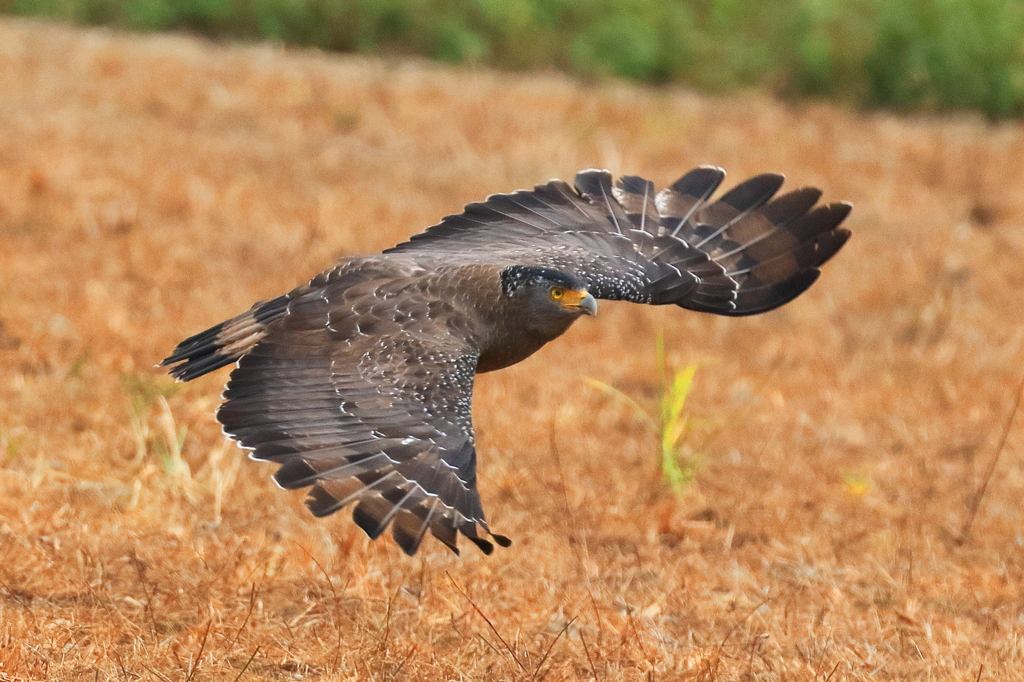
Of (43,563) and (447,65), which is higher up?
(447,65)

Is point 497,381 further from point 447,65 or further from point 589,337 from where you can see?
point 447,65

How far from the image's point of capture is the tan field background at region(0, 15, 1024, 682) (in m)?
4.77

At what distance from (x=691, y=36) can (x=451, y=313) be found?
34.2 feet

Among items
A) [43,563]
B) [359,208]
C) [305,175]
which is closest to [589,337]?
[359,208]

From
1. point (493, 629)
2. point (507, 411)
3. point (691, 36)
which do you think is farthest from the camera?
point (691, 36)

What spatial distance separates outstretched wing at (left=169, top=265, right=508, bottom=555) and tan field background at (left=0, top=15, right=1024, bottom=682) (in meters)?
0.69

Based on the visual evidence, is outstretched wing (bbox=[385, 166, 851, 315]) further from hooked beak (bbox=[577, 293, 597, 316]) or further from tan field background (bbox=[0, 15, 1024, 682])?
tan field background (bbox=[0, 15, 1024, 682])

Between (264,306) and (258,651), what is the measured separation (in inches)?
53.4

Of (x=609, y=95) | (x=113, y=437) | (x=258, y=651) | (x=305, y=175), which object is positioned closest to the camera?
(x=258, y=651)

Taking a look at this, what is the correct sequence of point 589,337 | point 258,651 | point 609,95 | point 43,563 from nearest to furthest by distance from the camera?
point 258,651, point 43,563, point 589,337, point 609,95

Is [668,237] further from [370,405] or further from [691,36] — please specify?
[691,36]

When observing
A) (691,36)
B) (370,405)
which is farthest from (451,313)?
(691,36)

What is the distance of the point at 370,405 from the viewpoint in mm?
4371

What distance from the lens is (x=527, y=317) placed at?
4.96 meters
